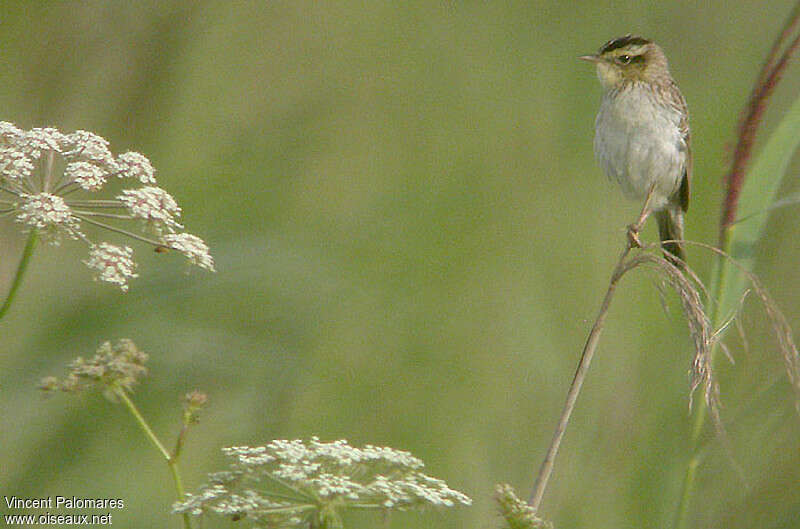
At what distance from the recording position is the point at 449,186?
3.08m

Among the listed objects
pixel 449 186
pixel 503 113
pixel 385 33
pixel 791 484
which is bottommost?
pixel 791 484

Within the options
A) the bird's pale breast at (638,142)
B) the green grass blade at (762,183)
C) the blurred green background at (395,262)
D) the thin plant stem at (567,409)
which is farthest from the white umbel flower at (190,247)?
the bird's pale breast at (638,142)

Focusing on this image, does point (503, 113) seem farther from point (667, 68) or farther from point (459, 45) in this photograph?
point (667, 68)

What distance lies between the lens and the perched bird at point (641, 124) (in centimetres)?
299

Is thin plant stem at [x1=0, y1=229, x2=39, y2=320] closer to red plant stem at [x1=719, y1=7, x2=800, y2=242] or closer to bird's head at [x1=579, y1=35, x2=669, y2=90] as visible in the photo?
red plant stem at [x1=719, y1=7, x2=800, y2=242]

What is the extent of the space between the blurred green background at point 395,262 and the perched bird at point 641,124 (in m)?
0.09

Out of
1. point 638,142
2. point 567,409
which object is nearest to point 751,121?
point 567,409

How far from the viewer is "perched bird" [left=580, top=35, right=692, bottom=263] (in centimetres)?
299

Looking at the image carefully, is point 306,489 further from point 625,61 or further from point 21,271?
→ point 625,61

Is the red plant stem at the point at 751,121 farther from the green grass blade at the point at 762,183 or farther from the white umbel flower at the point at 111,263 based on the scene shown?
the white umbel flower at the point at 111,263

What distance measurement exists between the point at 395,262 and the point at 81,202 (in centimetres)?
135

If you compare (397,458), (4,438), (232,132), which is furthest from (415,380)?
(397,458)

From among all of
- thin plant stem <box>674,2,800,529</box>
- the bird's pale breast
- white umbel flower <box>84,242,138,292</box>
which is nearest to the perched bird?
the bird's pale breast

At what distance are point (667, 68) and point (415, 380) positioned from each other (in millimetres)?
1312
